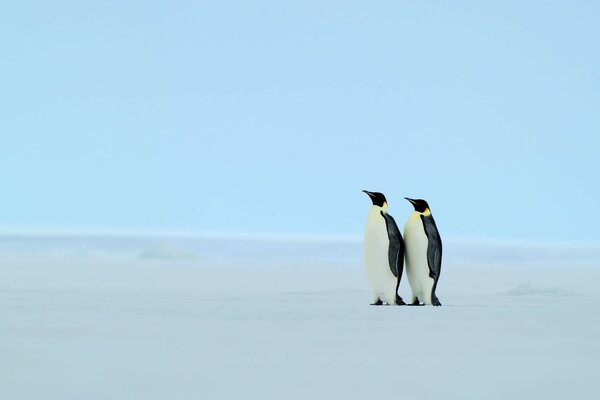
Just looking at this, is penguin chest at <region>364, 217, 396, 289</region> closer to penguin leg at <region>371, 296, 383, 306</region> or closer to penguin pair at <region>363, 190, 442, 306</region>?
penguin pair at <region>363, 190, 442, 306</region>

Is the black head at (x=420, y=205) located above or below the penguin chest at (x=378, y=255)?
above

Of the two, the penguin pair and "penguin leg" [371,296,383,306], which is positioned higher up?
the penguin pair

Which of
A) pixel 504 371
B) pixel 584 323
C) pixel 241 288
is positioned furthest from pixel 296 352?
pixel 241 288

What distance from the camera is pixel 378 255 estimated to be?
7.81 metres

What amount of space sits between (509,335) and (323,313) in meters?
1.55

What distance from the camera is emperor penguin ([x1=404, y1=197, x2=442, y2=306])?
778 centimetres

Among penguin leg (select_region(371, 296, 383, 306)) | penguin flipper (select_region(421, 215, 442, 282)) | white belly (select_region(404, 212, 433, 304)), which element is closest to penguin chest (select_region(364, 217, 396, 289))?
penguin leg (select_region(371, 296, 383, 306))

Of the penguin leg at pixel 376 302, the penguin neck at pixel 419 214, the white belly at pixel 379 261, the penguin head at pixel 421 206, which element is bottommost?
the penguin leg at pixel 376 302

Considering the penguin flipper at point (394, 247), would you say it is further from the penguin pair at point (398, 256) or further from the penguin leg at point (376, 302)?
the penguin leg at point (376, 302)

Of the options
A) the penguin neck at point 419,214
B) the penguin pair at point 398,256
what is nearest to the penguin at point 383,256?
the penguin pair at point 398,256

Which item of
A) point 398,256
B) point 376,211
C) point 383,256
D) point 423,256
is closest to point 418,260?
point 423,256

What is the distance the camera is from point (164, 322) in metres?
6.36

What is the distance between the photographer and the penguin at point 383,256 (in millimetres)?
7773

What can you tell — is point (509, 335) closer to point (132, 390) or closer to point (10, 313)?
point (132, 390)
